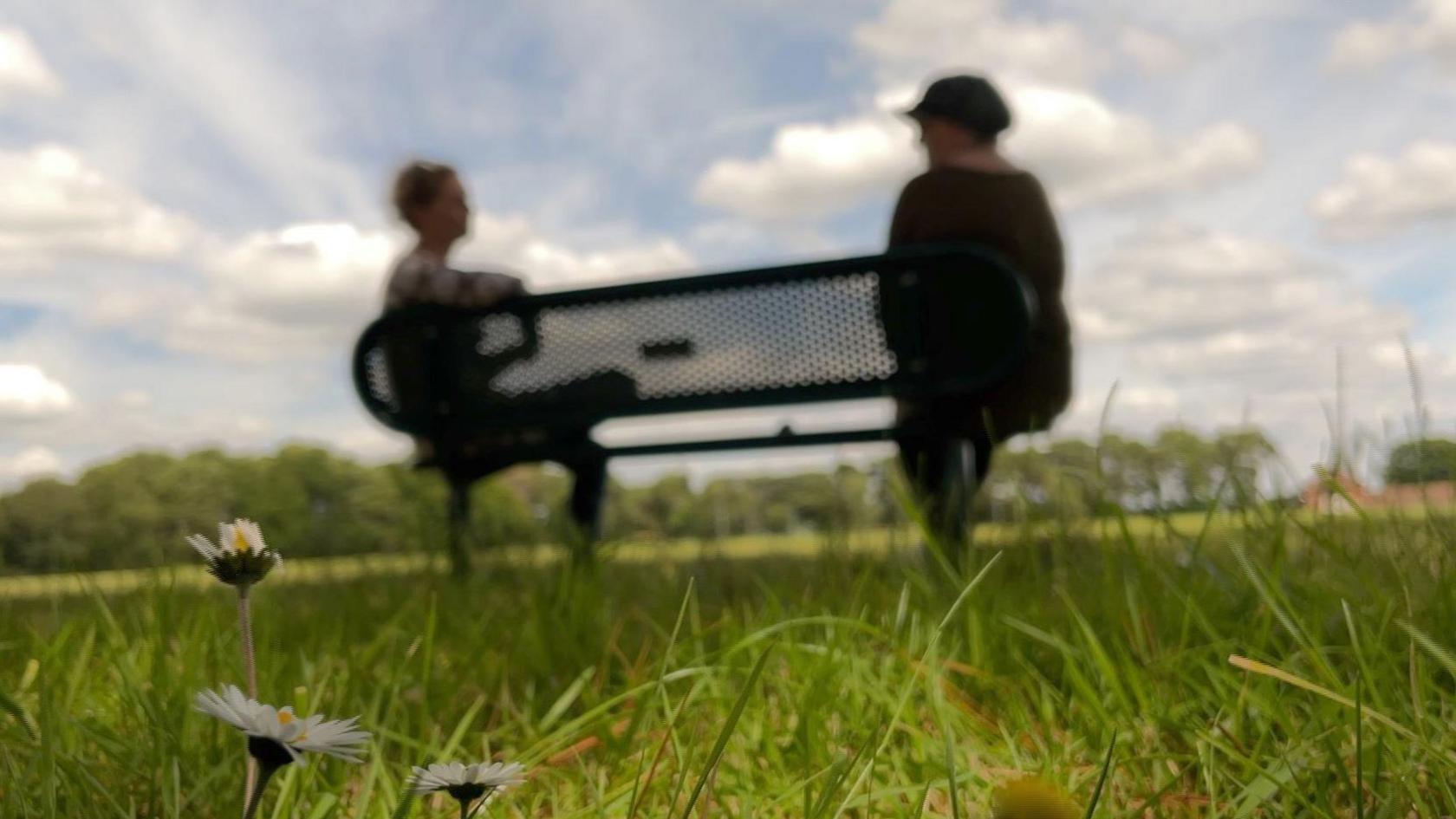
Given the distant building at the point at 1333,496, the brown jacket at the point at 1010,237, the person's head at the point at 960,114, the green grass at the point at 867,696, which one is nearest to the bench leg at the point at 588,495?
the brown jacket at the point at 1010,237

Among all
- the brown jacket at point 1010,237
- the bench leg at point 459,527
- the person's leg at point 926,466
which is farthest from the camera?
the brown jacket at point 1010,237

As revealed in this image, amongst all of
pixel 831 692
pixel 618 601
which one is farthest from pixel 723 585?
pixel 831 692

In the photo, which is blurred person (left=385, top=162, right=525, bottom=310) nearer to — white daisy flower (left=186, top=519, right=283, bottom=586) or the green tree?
the green tree

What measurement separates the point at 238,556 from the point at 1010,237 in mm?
3371

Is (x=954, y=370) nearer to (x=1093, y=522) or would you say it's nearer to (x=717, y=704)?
(x=1093, y=522)

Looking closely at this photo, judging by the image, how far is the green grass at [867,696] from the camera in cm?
127

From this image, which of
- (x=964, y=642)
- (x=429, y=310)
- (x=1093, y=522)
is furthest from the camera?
(x=429, y=310)

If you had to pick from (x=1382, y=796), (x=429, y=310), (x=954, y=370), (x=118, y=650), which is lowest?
(x=1382, y=796)

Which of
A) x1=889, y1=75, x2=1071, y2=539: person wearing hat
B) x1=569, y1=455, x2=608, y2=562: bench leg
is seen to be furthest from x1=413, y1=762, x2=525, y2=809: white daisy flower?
x1=569, y1=455, x2=608, y2=562: bench leg

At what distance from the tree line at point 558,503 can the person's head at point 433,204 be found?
3.63 ft

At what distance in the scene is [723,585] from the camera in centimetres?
337

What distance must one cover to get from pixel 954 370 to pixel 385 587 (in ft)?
5.64

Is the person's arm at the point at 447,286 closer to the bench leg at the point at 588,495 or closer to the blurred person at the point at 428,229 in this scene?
the blurred person at the point at 428,229

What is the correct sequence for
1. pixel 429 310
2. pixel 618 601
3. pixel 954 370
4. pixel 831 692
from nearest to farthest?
pixel 831 692
pixel 618 601
pixel 954 370
pixel 429 310
